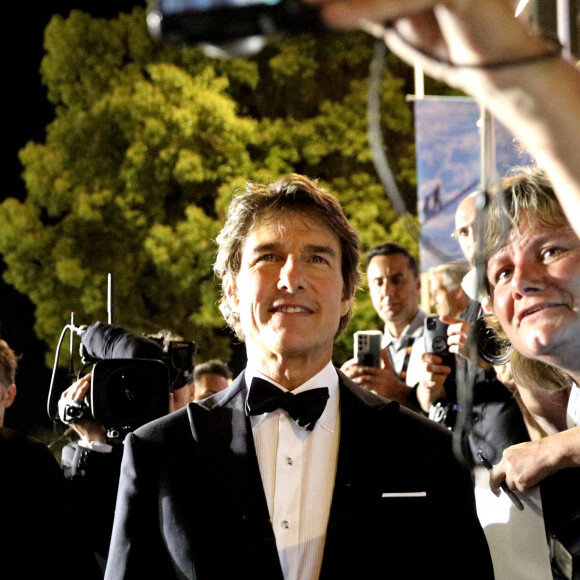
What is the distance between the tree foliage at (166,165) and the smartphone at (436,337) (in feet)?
32.5

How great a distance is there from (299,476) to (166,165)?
12349 mm

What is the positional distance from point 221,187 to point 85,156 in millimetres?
2403

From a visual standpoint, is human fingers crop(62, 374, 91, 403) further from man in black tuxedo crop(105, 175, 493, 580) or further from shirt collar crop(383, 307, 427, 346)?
shirt collar crop(383, 307, 427, 346)

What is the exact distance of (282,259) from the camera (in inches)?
90.4

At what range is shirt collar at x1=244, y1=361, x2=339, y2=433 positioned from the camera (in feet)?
7.30

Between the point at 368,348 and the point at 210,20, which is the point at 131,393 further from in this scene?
the point at 210,20

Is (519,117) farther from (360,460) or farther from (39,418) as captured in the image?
(39,418)

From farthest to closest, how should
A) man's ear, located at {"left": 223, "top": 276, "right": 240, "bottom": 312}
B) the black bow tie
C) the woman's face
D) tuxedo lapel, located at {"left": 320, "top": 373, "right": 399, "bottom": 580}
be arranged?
man's ear, located at {"left": 223, "top": 276, "right": 240, "bottom": 312} → the black bow tie → tuxedo lapel, located at {"left": 320, "top": 373, "right": 399, "bottom": 580} → the woman's face

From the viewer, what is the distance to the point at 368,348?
12.7 feet

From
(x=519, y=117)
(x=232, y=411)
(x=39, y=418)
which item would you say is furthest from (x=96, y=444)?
(x=39, y=418)

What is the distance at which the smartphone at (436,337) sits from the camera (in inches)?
141

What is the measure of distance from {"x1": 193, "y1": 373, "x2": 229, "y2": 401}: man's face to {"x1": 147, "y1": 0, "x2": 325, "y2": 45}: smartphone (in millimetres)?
5432

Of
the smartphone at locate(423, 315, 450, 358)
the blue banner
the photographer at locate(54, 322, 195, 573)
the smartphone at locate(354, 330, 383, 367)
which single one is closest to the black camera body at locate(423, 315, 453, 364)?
the smartphone at locate(423, 315, 450, 358)

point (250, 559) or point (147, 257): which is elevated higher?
point (147, 257)
